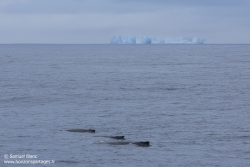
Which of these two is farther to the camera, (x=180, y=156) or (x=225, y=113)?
(x=225, y=113)

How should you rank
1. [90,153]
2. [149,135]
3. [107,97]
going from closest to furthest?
[90,153] → [149,135] → [107,97]

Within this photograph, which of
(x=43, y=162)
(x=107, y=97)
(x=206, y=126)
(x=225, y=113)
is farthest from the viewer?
(x=107, y=97)

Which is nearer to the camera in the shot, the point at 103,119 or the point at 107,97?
the point at 103,119

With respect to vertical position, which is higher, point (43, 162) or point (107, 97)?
point (107, 97)

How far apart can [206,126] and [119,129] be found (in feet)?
15.6

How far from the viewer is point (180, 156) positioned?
77.3ft

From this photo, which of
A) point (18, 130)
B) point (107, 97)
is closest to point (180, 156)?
point (18, 130)

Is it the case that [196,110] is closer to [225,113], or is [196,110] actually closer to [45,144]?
[225,113]

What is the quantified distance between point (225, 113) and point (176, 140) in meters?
8.86

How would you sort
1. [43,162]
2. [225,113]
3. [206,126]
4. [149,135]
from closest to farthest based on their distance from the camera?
[43,162]
[149,135]
[206,126]
[225,113]

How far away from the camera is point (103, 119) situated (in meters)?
32.2

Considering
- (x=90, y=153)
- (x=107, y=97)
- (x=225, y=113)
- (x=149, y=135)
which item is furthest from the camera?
(x=107, y=97)

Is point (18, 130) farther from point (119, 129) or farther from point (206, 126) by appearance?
point (206, 126)

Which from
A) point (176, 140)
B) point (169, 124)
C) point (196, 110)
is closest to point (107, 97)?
point (196, 110)
